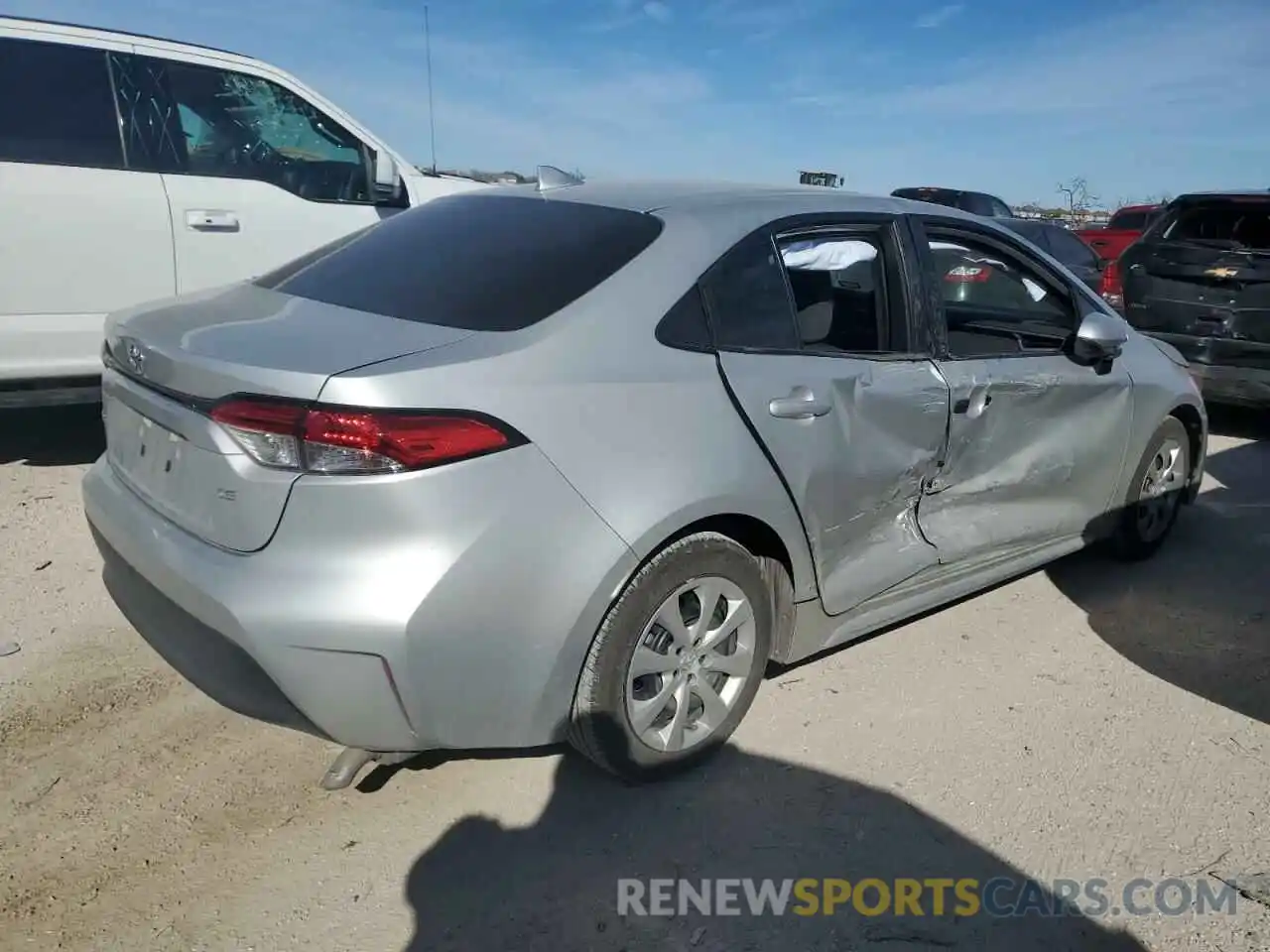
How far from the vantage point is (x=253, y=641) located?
2.15 m

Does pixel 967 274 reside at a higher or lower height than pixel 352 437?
higher

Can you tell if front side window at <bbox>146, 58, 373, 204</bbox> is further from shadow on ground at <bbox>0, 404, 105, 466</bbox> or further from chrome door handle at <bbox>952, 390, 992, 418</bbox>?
chrome door handle at <bbox>952, 390, 992, 418</bbox>

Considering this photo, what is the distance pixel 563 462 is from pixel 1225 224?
685 cm

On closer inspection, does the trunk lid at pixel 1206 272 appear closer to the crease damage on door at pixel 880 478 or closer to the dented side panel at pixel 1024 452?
the dented side panel at pixel 1024 452

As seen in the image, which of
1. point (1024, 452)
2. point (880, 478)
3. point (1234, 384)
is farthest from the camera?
point (1234, 384)

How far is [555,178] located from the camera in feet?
11.6

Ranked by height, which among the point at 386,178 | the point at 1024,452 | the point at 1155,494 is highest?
the point at 386,178

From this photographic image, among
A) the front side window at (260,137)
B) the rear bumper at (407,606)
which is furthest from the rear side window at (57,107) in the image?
the rear bumper at (407,606)

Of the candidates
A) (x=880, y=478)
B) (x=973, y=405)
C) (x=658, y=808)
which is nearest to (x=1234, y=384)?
(x=973, y=405)

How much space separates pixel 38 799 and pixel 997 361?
10.6ft

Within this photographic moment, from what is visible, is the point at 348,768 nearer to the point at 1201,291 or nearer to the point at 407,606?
the point at 407,606

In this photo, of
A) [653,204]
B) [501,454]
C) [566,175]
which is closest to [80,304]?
[566,175]

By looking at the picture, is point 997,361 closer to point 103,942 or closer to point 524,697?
point 524,697

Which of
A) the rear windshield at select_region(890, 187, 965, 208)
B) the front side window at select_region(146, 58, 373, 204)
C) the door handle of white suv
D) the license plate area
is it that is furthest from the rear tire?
the rear windshield at select_region(890, 187, 965, 208)
